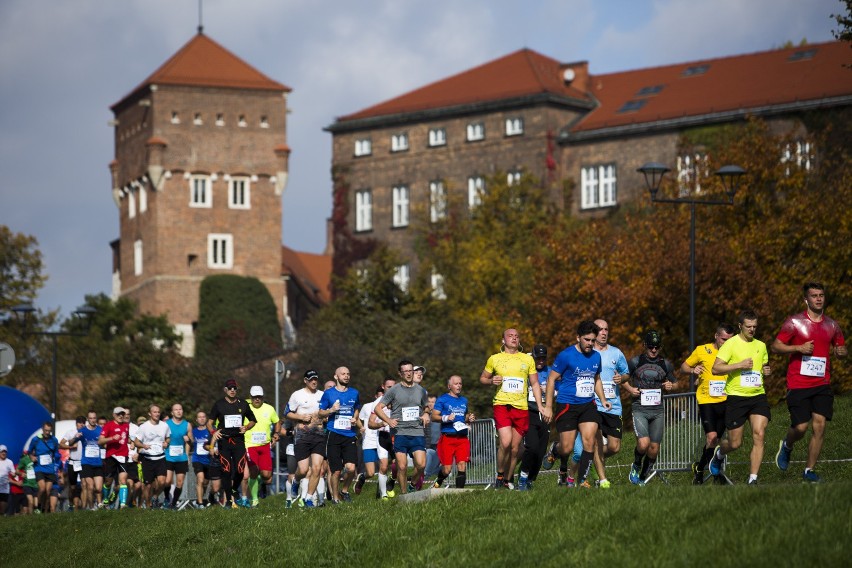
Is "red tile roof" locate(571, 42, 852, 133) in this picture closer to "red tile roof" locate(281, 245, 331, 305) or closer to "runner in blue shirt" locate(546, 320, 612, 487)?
"red tile roof" locate(281, 245, 331, 305)

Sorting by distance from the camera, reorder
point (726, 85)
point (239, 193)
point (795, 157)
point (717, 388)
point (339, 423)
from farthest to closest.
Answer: point (239, 193) → point (726, 85) → point (795, 157) → point (339, 423) → point (717, 388)

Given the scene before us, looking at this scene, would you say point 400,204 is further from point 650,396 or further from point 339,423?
point 650,396

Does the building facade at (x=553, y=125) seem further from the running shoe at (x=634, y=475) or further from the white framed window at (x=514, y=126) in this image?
the running shoe at (x=634, y=475)

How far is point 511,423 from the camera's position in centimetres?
2414

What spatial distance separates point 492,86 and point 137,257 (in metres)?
27.6

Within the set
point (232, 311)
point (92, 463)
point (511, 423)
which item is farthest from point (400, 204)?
point (511, 423)

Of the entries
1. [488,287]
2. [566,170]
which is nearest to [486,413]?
[488,287]

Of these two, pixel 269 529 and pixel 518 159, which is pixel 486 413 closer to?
pixel 518 159

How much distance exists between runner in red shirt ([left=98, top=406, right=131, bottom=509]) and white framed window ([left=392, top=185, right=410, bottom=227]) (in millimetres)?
63950

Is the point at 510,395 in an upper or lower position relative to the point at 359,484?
upper

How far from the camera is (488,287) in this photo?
260 feet

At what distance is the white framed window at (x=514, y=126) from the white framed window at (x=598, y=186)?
14.5 feet

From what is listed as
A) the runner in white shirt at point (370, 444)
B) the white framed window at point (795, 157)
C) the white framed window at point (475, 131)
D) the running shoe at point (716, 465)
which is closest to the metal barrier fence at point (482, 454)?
the runner in white shirt at point (370, 444)

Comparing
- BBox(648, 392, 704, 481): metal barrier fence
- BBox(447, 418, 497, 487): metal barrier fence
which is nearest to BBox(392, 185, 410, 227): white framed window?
BBox(447, 418, 497, 487): metal barrier fence
